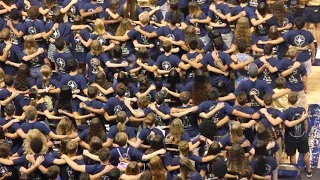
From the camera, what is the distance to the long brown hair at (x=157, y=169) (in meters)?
16.3

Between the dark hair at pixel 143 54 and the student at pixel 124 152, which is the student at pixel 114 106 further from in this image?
the student at pixel 124 152

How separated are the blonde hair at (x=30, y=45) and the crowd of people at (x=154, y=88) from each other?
0.03 m

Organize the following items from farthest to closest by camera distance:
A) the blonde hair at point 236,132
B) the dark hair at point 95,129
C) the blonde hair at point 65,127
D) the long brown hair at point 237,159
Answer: the blonde hair at point 65,127, the dark hair at point 95,129, the blonde hair at point 236,132, the long brown hair at point 237,159

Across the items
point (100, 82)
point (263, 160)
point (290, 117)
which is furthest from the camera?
point (100, 82)

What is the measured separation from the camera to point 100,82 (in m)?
19.3

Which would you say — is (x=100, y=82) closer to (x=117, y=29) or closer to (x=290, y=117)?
(x=117, y=29)

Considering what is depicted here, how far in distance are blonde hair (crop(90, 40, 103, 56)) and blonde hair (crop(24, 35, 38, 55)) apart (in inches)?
52.7

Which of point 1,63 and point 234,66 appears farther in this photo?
point 1,63

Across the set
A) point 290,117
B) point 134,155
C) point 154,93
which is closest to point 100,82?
point 154,93

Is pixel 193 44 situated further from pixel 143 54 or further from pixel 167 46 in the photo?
pixel 143 54

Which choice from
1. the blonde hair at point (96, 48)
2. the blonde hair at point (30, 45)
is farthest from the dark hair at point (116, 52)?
the blonde hair at point (30, 45)

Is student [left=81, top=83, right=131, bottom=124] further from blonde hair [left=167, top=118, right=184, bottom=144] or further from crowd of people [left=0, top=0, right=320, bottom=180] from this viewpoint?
blonde hair [left=167, top=118, right=184, bottom=144]

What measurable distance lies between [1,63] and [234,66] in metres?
5.38

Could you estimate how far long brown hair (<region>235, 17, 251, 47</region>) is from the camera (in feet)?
65.5
